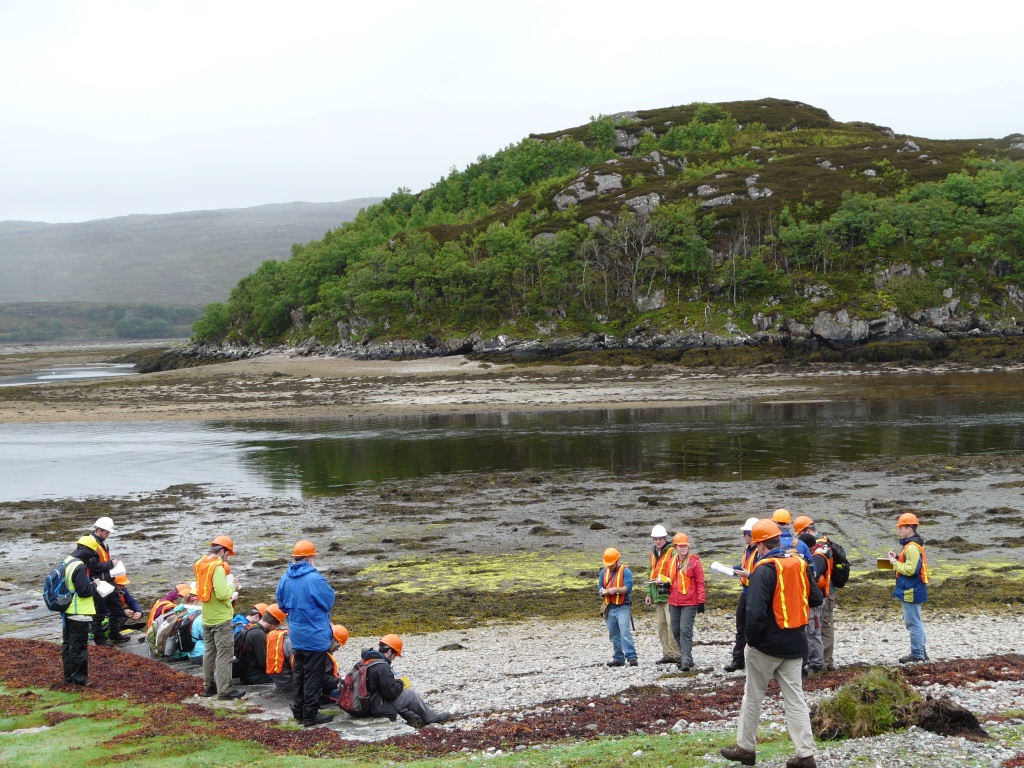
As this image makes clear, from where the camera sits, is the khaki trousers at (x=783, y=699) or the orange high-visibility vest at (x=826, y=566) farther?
the orange high-visibility vest at (x=826, y=566)

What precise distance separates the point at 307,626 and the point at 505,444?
31.2 metres

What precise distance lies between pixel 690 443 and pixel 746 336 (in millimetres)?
48719

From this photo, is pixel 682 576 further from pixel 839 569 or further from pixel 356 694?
pixel 356 694

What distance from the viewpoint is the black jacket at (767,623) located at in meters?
7.98

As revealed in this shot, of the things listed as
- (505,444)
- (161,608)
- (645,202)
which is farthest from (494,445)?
(645,202)

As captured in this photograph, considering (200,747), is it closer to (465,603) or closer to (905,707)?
(905,707)

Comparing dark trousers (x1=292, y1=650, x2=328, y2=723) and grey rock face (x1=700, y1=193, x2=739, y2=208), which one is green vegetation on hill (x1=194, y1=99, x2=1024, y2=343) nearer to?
grey rock face (x1=700, y1=193, x2=739, y2=208)

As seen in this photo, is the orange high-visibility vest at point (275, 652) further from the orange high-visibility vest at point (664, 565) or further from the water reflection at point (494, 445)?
the water reflection at point (494, 445)

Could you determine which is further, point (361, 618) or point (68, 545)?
point (68, 545)

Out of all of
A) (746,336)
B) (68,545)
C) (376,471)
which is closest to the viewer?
(68,545)

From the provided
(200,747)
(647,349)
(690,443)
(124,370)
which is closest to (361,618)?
(200,747)

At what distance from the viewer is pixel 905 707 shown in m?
8.47

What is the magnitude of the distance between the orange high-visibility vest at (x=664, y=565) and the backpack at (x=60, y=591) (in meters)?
8.62

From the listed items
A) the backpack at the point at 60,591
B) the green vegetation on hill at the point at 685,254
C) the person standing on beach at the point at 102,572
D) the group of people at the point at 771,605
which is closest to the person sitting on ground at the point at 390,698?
the group of people at the point at 771,605
